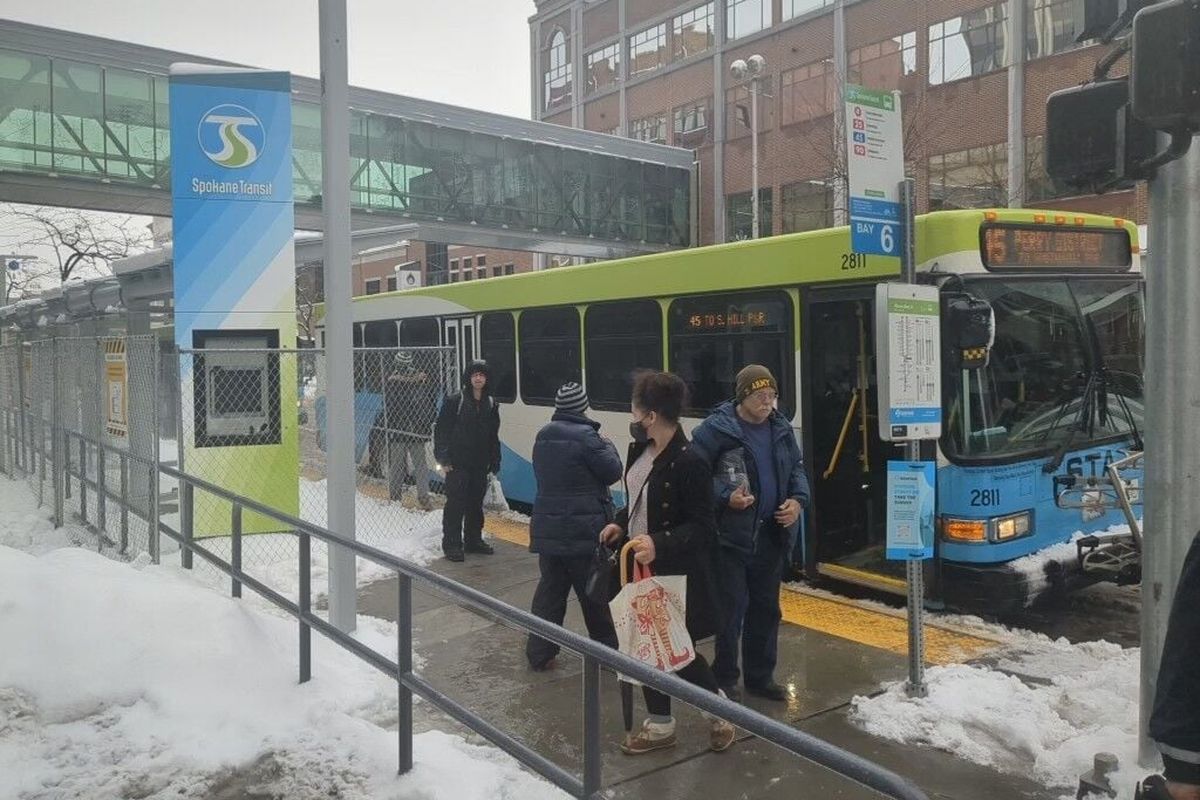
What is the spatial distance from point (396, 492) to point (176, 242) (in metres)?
4.30

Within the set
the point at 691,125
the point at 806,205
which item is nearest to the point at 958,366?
the point at 806,205

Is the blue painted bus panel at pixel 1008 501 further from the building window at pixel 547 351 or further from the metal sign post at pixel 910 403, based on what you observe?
the building window at pixel 547 351

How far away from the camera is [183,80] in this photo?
8289 millimetres

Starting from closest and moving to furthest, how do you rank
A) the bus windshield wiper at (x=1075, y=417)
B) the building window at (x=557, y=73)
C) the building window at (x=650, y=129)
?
the bus windshield wiper at (x=1075, y=417) < the building window at (x=650, y=129) < the building window at (x=557, y=73)

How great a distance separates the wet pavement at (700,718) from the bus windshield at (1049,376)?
1.39 metres

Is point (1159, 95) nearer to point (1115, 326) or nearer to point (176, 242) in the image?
point (1115, 326)

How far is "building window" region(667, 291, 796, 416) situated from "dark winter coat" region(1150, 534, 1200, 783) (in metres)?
5.52

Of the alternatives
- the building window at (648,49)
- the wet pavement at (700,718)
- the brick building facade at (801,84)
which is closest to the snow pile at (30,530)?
the wet pavement at (700,718)

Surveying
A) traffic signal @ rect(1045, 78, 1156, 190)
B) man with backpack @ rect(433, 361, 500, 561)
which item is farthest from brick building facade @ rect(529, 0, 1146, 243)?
traffic signal @ rect(1045, 78, 1156, 190)

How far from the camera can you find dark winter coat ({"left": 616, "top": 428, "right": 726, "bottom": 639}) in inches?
175

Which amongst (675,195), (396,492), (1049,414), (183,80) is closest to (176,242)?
(183,80)

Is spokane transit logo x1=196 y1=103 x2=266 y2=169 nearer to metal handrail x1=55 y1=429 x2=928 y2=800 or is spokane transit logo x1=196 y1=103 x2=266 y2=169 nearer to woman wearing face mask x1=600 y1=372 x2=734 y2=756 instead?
metal handrail x1=55 y1=429 x2=928 y2=800

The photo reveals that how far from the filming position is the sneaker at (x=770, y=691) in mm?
5266

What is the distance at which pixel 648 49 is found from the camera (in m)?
44.2
